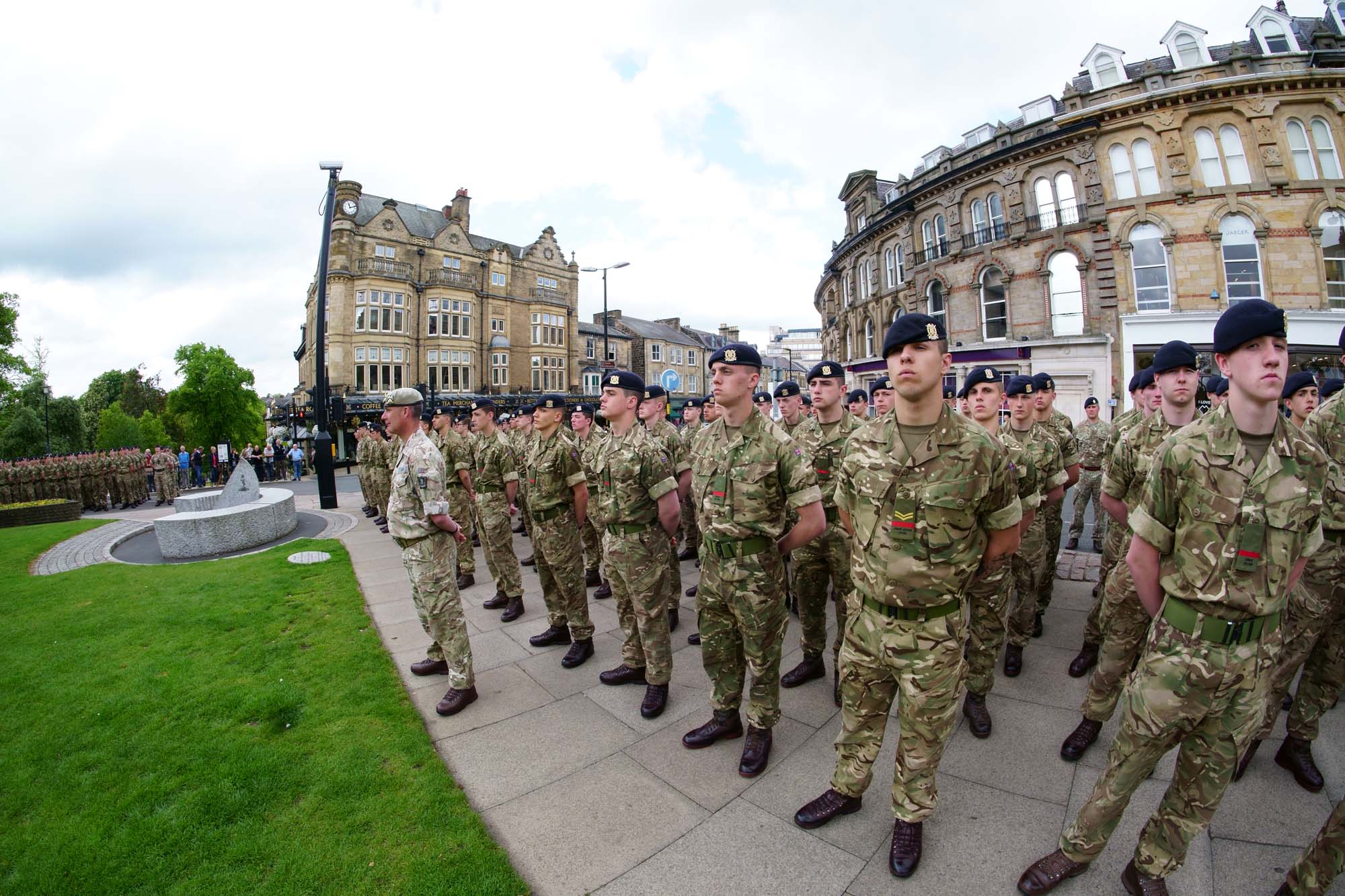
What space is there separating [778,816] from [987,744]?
1.76 m

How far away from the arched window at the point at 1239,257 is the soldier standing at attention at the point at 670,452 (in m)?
23.1

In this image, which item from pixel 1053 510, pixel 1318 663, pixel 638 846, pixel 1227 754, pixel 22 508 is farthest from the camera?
pixel 22 508

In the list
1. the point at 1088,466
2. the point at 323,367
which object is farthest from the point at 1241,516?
the point at 323,367

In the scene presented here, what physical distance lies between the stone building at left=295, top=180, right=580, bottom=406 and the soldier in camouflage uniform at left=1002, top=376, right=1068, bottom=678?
38202 millimetres

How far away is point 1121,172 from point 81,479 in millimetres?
38500

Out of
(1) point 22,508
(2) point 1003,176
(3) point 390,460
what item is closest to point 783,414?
(3) point 390,460

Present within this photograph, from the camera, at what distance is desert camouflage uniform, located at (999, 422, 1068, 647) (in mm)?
4906

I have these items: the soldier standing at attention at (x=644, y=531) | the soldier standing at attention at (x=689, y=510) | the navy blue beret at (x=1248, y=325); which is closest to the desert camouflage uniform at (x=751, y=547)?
the soldier standing at attention at (x=644, y=531)

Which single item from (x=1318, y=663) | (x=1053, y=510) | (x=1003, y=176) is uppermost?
(x=1003, y=176)

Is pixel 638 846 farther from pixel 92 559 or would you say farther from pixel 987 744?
pixel 92 559

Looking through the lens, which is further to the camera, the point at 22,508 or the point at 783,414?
the point at 22,508

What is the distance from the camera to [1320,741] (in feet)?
12.3

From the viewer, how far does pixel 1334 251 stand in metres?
18.8

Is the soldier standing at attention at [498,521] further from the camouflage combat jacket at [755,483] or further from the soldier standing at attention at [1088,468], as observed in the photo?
the soldier standing at attention at [1088,468]
